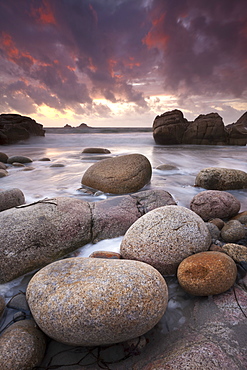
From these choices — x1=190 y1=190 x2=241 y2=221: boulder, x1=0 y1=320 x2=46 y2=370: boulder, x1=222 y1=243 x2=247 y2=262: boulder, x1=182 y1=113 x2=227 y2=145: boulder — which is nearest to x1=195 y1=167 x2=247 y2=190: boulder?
x1=190 y1=190 x2=241 y2=221: boulder

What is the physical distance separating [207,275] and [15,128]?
22.1 m

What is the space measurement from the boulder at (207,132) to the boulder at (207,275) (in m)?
18.1

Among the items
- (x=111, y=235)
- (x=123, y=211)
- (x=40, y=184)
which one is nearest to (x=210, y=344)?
(x=111, y=235)

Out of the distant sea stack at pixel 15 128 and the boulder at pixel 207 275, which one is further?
the distant sea stack at pixel 15 128

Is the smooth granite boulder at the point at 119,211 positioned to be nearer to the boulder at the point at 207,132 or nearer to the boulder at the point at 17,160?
the boulder at the point at 17,160

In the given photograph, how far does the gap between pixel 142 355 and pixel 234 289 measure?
0.99 metres

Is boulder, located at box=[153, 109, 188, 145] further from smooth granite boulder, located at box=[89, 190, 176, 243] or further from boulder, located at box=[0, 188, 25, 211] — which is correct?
boulder, located at box=[0, 188, 25, 211]

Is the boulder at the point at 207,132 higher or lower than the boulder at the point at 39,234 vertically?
higher

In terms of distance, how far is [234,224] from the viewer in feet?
9.29

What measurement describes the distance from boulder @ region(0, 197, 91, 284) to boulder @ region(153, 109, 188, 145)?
16.6 m

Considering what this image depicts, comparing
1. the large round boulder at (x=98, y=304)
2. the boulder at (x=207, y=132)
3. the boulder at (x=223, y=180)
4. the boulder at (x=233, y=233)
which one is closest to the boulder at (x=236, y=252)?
the boulder at (x=233, y=233)

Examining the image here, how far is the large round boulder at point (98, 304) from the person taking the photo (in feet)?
4.76

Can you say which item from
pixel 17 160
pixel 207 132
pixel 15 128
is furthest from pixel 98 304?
pixel 15 128

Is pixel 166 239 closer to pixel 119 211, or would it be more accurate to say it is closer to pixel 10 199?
pixel 119 211
